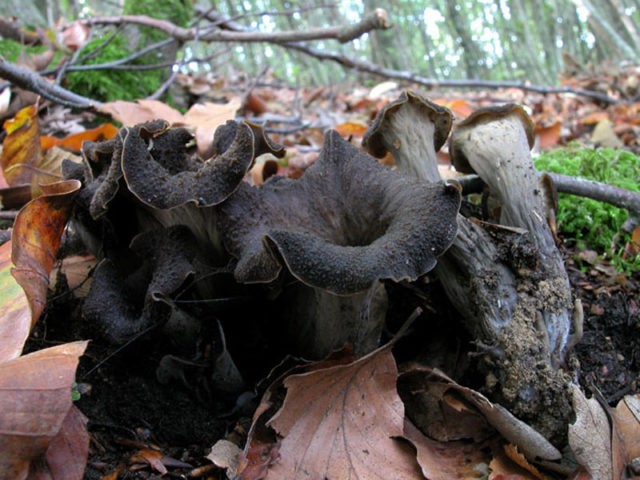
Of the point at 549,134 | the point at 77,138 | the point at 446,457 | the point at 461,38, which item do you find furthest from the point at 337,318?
the point at 461,38

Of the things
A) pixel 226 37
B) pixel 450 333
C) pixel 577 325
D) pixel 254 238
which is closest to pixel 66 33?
pixel 226 37

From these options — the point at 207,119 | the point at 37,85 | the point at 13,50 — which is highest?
the point at 13,50

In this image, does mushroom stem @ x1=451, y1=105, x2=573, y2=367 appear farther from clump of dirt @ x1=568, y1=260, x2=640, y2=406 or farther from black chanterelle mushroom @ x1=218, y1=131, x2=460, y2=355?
black chanterelle mushroom @ x1=218, y1=131, x2=460, y2=355

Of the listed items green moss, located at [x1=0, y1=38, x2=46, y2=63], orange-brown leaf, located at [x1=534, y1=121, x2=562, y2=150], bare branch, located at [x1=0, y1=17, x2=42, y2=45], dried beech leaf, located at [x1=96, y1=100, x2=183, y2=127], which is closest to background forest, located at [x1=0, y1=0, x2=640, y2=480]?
dried beech leaf, located at [x1=96, y1=100, x2=183, y2=127]

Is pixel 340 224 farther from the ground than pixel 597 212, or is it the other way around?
pixel 340 224

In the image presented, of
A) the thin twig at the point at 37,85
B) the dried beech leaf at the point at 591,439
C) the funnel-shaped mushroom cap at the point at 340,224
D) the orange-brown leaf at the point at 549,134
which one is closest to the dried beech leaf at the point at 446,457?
the dried beech leaf at the point at 591,439

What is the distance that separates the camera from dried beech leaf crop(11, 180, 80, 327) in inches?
63.1

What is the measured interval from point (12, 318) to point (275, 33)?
3803 mm

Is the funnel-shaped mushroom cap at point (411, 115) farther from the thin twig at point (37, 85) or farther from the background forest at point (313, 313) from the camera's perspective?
the thin twig at point (37, 85)

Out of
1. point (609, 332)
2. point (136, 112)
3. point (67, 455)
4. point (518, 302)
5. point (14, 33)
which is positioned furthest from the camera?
point (14, 33)

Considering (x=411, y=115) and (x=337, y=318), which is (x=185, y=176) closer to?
(x=337, y=318)

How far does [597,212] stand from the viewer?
2.92 metres

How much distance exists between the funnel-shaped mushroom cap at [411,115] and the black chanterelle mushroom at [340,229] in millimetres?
259

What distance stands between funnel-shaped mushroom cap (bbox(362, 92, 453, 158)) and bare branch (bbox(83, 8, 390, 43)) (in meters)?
1.95
